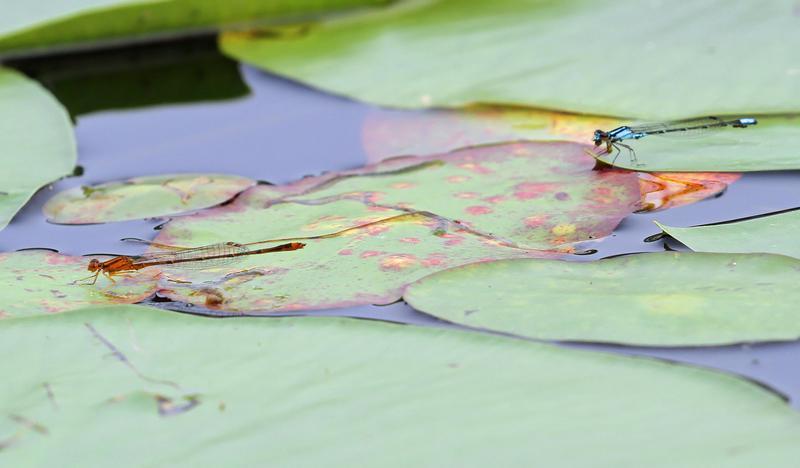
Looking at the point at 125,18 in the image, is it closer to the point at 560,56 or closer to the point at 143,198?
the point at 143,198

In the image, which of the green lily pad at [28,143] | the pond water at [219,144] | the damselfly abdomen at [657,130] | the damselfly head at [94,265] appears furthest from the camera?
the green lily pad at [28,143]

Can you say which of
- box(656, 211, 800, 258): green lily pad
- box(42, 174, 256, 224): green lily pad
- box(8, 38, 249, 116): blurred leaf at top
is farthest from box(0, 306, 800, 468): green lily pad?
box(8, 38, 249, 116): blurred leaf at top

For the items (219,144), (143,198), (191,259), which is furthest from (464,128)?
(191,259)

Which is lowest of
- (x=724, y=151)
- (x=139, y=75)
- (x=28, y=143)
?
(x=28, y=143)

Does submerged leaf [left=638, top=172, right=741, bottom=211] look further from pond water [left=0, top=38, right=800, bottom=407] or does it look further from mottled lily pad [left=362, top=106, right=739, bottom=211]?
mottled lily pad [left=362, top=106, right=739, bottom=211]

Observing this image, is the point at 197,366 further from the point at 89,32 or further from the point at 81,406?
the point at 89,32

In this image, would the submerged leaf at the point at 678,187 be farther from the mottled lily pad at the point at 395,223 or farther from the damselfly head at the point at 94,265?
the damselfly head at the point at 94,265

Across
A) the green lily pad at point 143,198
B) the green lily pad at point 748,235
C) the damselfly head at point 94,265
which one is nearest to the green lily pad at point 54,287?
the damselfly head at point 94,265
